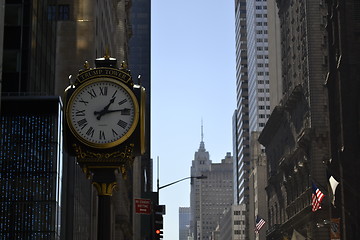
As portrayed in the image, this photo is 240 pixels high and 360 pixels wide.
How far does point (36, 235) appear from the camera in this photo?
51.1m

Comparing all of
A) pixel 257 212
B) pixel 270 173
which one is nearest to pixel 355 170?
pixel 270 173

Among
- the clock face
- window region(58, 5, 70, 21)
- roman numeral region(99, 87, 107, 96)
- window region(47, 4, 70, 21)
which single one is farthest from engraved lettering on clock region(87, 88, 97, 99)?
window region(58, 5, 70, 21)

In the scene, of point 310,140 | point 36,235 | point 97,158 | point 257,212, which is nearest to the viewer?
point 97,158

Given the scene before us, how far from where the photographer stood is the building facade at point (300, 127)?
11812 centimetres

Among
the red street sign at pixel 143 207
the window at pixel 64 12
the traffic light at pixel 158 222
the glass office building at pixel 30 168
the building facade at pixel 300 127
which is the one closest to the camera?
the traffic light at pixel 158 222

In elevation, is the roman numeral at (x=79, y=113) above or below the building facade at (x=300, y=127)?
below

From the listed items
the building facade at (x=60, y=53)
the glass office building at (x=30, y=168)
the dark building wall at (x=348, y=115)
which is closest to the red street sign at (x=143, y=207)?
the building facade at (x=60, y=53)

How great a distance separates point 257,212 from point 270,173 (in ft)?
129

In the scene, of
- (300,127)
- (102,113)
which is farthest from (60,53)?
(300,127)

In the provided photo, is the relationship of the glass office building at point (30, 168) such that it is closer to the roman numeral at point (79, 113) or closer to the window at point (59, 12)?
the window at point (59, 12)

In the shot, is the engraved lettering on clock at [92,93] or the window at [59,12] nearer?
the engraved lettering on clock at [92,93]

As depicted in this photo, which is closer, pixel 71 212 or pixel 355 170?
pixel 71 212

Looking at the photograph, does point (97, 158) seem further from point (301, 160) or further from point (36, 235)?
point (301, 160)

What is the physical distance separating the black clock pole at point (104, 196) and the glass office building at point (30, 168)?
38.3 m
